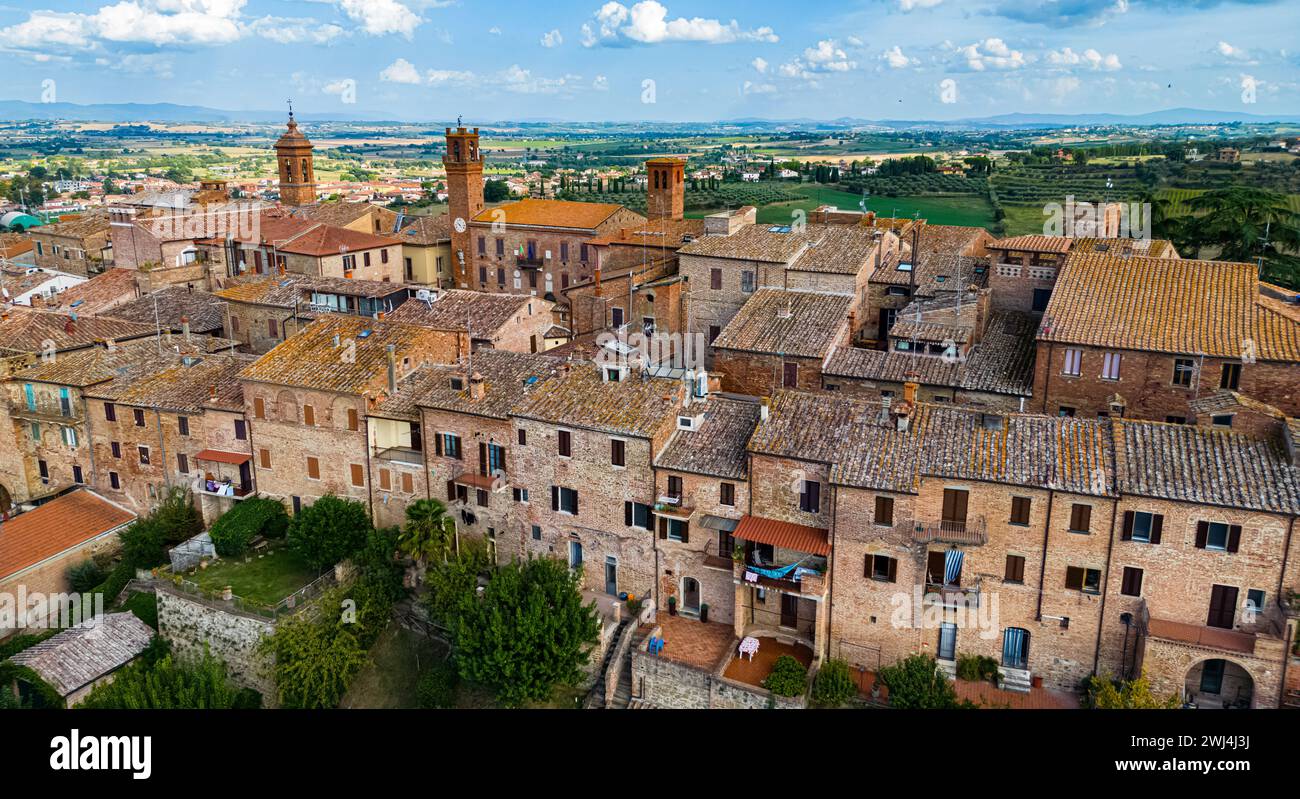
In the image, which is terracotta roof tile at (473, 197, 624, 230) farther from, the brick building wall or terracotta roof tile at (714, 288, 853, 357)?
the brick building wall

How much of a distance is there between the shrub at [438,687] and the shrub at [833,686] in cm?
1198

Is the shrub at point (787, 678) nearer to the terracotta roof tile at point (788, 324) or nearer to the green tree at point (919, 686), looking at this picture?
the green tree at point (919, 686)

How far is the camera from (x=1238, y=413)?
91.7 feet

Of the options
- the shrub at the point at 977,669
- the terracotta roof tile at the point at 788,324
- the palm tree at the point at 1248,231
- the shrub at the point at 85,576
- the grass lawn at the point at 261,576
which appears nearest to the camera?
the shrub at the point at 977,669

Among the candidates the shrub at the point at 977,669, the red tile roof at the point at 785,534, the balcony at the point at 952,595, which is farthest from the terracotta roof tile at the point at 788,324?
the shrub at the point at 977,669

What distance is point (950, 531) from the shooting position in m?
28.3

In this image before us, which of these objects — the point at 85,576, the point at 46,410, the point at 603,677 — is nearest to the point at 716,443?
the point at 603,677

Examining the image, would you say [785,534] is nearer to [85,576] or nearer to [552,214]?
[85,576]

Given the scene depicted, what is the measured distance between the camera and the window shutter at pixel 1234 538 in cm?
2581

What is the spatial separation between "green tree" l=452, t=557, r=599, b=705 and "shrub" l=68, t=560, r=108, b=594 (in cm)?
2023

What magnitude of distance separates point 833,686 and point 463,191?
50298mm

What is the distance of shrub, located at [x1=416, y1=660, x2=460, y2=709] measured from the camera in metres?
31.6

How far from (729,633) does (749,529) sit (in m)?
4.22
